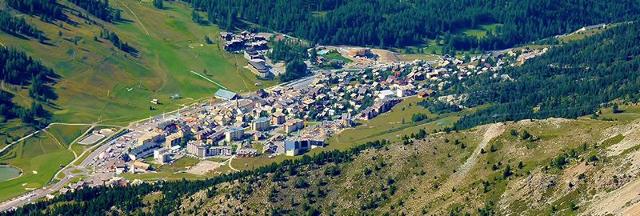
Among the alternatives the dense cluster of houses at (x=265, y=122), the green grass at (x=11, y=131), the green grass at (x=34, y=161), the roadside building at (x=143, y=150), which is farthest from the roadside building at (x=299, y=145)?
the green grass at (x=11, y=131)

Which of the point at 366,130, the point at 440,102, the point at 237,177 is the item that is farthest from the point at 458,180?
the point at 440,102

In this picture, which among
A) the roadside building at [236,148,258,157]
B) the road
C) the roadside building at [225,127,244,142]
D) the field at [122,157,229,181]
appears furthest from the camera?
the roadside building at [225,127,244,142]

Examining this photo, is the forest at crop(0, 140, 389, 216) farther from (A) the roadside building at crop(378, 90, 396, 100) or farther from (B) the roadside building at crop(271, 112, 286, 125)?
(A) the roadside building at crop(378, 90, 396, 100)

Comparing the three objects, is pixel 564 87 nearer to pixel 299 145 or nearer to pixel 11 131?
pixel 299 145

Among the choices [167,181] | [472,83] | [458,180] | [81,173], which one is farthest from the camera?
[472,83]

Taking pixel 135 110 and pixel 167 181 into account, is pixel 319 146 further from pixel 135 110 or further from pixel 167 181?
pixel 135 110

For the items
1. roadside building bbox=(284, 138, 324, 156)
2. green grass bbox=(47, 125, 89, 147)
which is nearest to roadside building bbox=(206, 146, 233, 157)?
roadside building bbox=(284, 138, 324, 156)

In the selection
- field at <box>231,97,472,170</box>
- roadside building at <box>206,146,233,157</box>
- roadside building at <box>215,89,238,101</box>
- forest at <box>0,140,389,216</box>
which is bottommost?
roadside building at <box>215,89,238,101</box>
